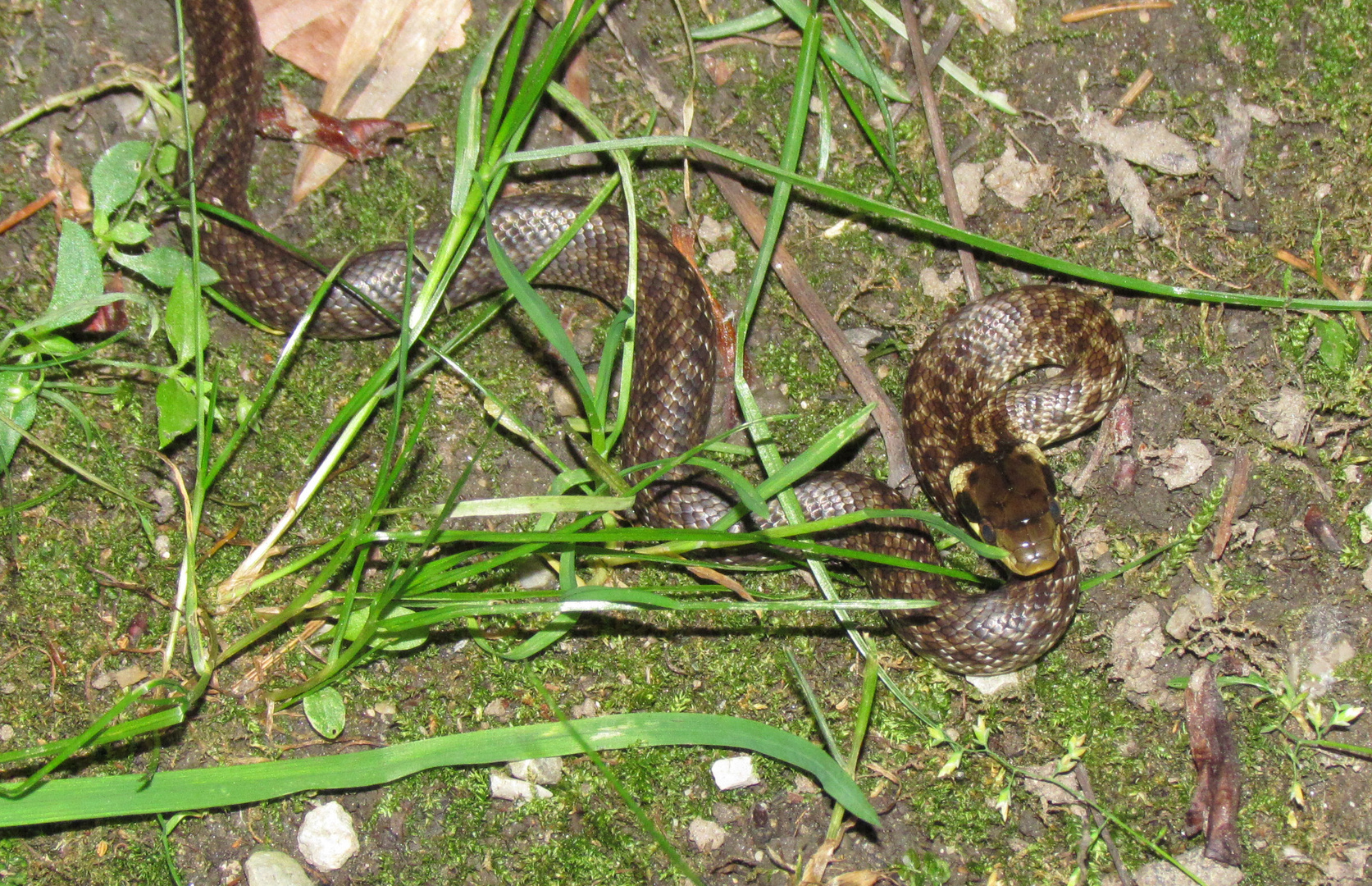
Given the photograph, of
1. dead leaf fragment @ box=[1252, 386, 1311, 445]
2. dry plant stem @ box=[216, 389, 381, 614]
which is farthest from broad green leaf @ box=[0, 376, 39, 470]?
dead leaf fragment @ box=[1252, 386, 1311, 445]

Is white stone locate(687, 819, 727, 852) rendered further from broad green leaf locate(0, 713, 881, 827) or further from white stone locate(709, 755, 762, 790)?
broad green leaf locate(0, 713, 881, 827)

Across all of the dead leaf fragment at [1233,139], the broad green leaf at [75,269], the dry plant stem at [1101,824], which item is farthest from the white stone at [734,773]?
the dead leaf fragment at [1233,139]

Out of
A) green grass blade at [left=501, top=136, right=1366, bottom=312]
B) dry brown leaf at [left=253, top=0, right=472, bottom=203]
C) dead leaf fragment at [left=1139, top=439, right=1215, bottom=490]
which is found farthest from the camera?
dry brown leaf at [left=253, top=0, right=472, bottom=203]

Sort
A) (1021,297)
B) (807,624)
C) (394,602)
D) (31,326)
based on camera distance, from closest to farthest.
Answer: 1. (394,602)
2. (31,326)
3. (807,624)
4. (1021,297)

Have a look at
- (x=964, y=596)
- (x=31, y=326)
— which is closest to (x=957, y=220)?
(x=964, y=596)

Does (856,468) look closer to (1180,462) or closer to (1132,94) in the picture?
(1180,462)

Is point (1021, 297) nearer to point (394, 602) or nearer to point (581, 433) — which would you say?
point (581, 433)
